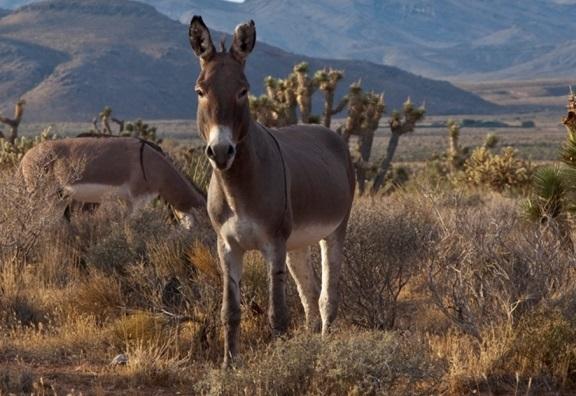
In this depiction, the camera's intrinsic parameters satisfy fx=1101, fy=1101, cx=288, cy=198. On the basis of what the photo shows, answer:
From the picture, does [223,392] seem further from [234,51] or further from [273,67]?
[273,67]

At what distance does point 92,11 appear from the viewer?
18850cm

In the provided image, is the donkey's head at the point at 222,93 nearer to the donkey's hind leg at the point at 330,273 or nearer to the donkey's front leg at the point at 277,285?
the donkey's front leg at the point at 277,285

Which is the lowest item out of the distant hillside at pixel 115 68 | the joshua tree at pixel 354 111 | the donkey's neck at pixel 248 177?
the distant hillside at pixel 115 68

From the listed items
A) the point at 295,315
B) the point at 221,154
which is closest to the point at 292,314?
the point at 295,315

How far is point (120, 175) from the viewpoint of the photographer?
16.1 m

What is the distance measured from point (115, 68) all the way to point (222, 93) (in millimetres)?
145380

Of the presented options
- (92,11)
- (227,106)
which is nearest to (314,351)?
(227,106)

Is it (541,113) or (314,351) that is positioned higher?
(314,351)

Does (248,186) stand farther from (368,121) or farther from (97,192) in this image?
(368,121)

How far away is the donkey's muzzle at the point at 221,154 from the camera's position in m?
7.51

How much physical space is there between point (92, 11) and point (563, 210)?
182 meters

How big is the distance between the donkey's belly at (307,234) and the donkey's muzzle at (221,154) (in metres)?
1.60

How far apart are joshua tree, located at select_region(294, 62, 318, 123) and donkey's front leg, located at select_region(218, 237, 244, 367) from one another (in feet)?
53.6

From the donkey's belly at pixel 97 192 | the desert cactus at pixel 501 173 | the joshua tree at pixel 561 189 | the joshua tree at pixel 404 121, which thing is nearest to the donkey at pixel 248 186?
the joshua tree at pixel 561 189
